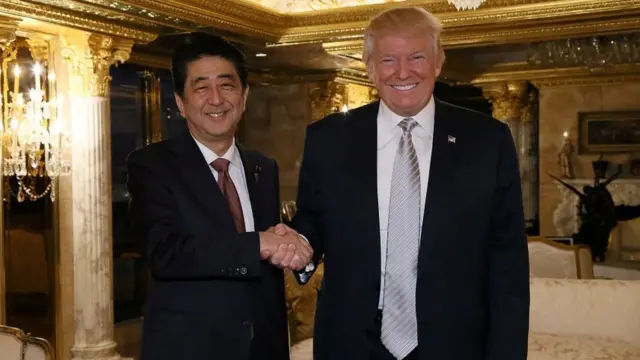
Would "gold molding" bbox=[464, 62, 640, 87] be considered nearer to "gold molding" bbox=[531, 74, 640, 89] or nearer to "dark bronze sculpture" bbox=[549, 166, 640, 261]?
"gold molding" bbox=[531, 74, 640, 89]

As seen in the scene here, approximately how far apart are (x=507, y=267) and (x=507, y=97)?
11.1m

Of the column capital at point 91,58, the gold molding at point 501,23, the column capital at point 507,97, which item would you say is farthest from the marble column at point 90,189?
the column capital at point 507,97

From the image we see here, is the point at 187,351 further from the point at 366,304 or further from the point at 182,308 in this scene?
the point at 366,304

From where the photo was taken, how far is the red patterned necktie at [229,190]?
2.18 m

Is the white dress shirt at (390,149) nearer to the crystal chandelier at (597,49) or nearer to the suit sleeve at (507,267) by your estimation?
the suit sleeve at (507,267)

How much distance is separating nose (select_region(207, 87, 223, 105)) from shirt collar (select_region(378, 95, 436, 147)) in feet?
1.47

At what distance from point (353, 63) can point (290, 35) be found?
244 cm

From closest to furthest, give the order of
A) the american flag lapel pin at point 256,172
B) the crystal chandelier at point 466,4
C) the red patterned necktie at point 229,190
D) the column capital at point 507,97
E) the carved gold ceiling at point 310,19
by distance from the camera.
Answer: the red patterned necktie at point 229,190 < the american flag lapel pin at point 256,172 < the carved gold ceiling at point 310,19 < the crystal chandelier at point 466,4 < the column capital at point 507,97

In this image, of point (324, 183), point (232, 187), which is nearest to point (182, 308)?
point (232, 187)

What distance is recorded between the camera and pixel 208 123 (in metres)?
2.15

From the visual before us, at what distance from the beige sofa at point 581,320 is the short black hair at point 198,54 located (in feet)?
6.72

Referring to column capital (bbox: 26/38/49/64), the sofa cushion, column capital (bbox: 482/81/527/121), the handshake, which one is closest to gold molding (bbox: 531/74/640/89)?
column capital (bbox: 482/81/527/121)

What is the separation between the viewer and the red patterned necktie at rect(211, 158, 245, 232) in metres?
2.18

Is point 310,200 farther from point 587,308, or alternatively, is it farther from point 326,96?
point 326,96
